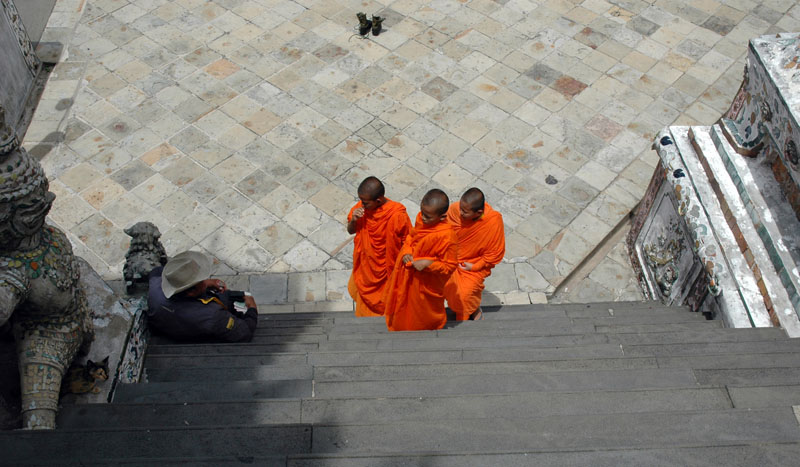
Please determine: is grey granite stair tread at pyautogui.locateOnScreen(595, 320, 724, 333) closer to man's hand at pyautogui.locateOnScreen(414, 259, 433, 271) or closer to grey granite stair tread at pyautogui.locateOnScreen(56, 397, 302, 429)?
man's hand at pyautogui.locateOnScreen(414, 259, 433, 271)

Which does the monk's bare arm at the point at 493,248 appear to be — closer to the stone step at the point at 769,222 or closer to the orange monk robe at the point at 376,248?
the orange monk robe at the point at 376,248

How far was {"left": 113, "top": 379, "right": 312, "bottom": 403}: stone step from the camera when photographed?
3.56 m

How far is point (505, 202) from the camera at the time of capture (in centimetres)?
728

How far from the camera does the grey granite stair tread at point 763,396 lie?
10.5 feet

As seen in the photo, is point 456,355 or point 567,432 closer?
point 567,432

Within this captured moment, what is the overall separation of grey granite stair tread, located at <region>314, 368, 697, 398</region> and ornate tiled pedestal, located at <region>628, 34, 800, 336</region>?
64.9 inches

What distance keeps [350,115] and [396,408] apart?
557cm

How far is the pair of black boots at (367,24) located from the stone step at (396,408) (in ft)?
23.2

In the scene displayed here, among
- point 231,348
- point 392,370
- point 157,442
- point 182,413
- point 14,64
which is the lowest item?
point 14,64

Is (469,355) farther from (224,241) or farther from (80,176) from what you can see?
(80,176)

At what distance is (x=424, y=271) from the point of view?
476cm

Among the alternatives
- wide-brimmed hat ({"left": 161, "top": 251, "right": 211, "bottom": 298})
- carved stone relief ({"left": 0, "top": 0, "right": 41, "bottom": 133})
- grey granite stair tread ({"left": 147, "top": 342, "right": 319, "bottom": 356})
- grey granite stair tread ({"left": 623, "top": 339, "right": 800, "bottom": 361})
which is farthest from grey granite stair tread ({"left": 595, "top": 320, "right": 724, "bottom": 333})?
carved stone relief ({"left": 0, "top": 0, "right": 41, "bottom": 133})

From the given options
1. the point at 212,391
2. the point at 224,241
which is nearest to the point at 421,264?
the point at 212,391

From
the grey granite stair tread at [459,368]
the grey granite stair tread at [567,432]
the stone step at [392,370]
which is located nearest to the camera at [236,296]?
the stone step at [392,370]
